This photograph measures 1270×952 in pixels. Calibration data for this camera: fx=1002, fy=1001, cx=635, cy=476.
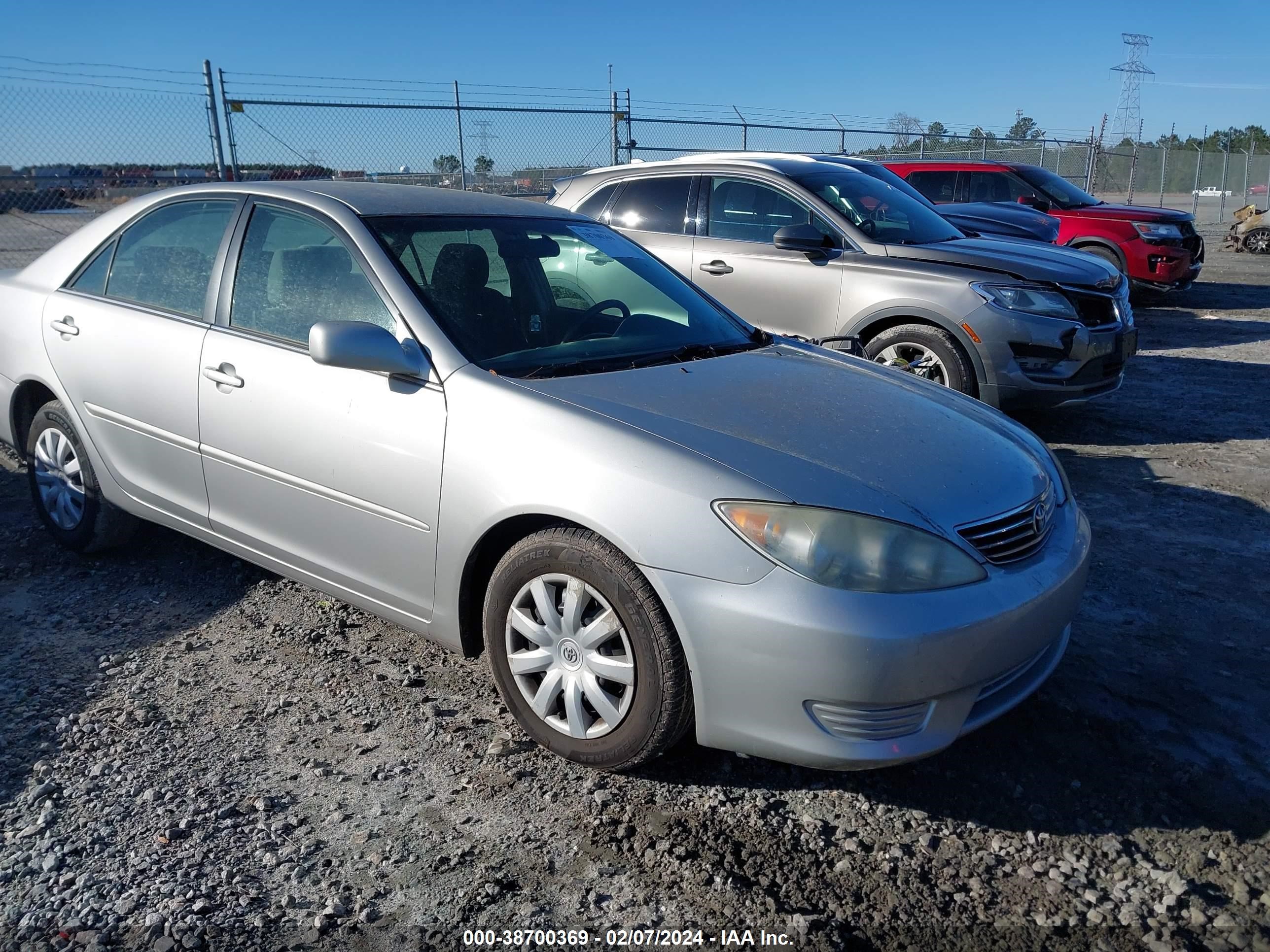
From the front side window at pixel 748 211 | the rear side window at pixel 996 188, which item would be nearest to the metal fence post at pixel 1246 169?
the rear side window at pixel 996 188

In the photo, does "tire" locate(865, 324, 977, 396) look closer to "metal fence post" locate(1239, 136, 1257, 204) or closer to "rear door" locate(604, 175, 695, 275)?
"rear door" locate(604, 175, 695, 275)

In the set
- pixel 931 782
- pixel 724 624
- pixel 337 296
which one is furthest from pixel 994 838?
pixel 337 296

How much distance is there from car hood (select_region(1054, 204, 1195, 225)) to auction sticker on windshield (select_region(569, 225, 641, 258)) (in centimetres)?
1033

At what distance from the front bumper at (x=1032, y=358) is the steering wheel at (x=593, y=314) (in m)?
3.27

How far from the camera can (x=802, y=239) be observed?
648cm

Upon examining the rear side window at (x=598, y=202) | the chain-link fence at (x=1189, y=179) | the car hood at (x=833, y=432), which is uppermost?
the chain-link fence at (x=1189, y=179)

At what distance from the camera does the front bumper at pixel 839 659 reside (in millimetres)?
2383

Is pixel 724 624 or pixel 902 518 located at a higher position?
pixel 902 518

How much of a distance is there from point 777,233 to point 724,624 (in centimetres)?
459

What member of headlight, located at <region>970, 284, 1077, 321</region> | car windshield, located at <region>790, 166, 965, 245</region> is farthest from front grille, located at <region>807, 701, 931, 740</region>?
car windshield, located at <region>790, 166, 965, 245</region>

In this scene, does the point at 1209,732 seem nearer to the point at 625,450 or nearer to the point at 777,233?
the point at 625,450

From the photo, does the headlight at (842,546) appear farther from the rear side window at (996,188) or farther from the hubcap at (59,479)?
the rear side window at (996,188)

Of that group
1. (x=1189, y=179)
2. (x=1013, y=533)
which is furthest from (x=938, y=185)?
(x=1189, y=179)

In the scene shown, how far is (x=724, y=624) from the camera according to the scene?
2441mm
